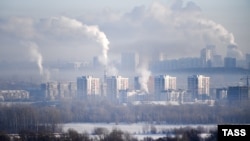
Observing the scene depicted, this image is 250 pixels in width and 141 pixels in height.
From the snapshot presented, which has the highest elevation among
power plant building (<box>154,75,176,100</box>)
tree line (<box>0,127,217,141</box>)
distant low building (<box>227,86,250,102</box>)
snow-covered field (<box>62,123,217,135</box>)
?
power plant building (<box>154,75,176,100</box>)

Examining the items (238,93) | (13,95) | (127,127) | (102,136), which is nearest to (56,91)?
(13,95)

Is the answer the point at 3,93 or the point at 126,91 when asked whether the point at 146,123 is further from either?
the point at 3,93

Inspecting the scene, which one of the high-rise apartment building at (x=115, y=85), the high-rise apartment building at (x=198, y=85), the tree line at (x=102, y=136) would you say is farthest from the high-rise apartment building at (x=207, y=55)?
the tree line at (x=102, y=136)

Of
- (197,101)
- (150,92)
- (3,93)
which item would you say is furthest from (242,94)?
(3,93)

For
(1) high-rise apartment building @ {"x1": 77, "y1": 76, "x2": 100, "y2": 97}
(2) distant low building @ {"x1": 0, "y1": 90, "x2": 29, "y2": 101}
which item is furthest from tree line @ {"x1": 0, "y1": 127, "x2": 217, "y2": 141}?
(1) high-rise apartment building @ {"x1": 77, "y1": 76, "x2": 100, "y2": 97}

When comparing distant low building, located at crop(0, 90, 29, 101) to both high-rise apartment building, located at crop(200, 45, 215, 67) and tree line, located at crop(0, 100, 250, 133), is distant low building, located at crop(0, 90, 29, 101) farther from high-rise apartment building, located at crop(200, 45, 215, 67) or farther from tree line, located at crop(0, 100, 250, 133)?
high-rise apartment building, located at crop(200, 45, 215, 67)

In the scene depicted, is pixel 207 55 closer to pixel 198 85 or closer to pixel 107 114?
pixel 198 85
